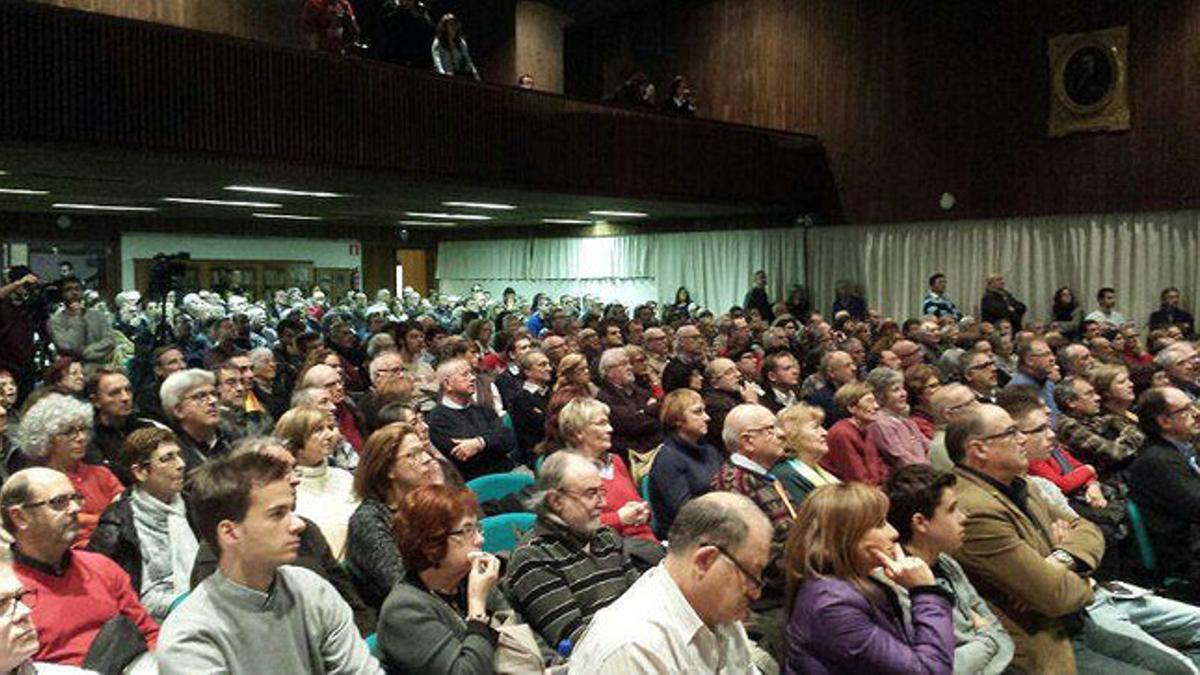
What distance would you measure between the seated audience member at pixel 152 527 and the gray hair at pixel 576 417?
5.25 feet

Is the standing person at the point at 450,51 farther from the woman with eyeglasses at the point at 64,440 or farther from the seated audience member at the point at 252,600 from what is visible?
the seated audience member at the point at 252,600

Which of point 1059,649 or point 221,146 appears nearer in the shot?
point 1059,649

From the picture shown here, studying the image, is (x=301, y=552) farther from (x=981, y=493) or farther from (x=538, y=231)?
(x=538, y=231)

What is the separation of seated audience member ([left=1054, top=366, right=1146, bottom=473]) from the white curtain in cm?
774

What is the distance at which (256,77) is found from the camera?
29.0 feet

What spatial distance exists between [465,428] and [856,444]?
203 cm

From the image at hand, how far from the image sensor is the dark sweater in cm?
534

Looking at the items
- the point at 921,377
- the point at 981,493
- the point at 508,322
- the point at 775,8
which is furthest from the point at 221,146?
the point at 775,8

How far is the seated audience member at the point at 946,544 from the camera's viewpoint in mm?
2947

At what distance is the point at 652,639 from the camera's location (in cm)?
207

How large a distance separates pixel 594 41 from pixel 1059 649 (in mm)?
16706

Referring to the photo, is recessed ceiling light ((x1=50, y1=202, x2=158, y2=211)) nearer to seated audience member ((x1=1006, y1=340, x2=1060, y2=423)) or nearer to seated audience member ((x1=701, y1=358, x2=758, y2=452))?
seated audience member ((x1=701, y1=358, x2=758, y2=452))

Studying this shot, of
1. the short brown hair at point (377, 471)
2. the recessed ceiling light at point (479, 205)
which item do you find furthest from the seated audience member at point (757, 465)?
the recessed ceiling light at point (479, 205)

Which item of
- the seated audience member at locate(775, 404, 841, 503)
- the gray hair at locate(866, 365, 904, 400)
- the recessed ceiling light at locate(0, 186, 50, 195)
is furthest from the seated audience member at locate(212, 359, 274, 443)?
the recessed ceiling light at locate(0, 186, 50, 195)
